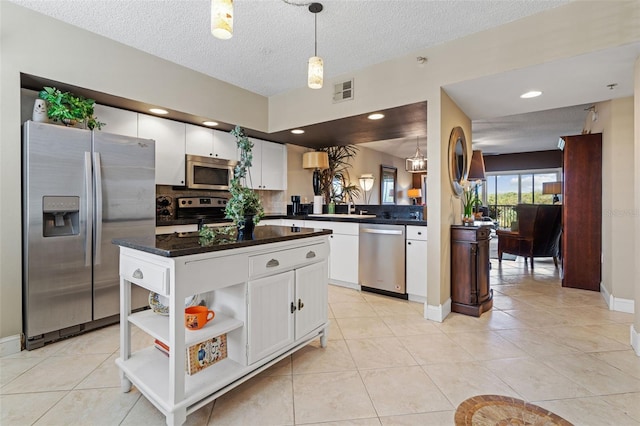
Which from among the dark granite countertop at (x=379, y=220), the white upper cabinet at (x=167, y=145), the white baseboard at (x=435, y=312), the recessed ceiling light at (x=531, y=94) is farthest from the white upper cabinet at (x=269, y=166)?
the recessed ceiling light at (x=531, y=94)

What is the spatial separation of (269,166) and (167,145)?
1.50 meters

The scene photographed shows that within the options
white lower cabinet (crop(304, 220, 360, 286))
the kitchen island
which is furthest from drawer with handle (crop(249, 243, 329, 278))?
white lower cabinet (crop(304, 220, 360, 286))

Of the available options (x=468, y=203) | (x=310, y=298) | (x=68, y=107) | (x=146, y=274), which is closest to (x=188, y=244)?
(x=146, y=274)

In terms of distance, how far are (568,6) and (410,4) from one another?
3.68 feet

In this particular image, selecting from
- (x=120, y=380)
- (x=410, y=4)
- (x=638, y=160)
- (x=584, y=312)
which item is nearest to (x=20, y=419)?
(x=120, y=380)

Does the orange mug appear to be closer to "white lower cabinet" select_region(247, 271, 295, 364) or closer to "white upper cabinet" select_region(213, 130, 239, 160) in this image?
"white lower cabinet" select_region(247, 271, 295, 364)

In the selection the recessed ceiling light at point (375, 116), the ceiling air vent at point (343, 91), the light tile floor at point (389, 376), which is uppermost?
the ceiling air vent at point (343, 91)

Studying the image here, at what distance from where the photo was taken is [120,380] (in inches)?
72.0

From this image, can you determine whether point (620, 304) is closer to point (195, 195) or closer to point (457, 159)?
point (457, 159)

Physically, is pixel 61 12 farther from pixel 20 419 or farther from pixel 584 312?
pixel 584 312

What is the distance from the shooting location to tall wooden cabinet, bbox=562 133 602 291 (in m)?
3.67

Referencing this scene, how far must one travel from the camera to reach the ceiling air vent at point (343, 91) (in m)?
3.33

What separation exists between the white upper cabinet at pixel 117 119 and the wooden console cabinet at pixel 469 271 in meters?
3.42

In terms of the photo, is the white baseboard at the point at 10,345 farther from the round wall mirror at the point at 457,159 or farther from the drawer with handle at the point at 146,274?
the round wall mirror at the point at 457,159
